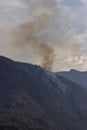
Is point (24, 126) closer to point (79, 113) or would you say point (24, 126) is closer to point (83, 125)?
point (83, 125)

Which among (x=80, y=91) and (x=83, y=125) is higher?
(x=80, y=91)

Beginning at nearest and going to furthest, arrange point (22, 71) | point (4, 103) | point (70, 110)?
point (4, 103) < point (70, 110) < point (22, 71)

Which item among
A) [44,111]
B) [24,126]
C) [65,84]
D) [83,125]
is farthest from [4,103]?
[65,84]

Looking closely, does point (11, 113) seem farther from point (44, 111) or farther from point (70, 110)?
point (70, 110)

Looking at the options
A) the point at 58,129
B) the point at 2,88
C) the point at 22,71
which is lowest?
the point at 58,129

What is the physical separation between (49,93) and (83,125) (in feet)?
65.8

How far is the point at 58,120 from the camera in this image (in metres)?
99.3

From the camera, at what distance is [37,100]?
10869cm

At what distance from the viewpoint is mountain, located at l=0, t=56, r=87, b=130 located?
294 ft

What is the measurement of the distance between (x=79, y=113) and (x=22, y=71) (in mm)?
26453

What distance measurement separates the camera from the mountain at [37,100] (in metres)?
89.8

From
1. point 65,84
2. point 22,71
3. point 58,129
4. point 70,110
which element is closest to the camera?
point 58,129

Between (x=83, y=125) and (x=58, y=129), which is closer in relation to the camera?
(x=58, y=129)

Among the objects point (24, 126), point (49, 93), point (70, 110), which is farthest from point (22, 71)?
point (24, 126)
